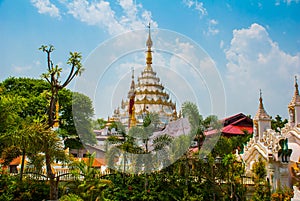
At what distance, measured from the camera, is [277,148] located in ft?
52.2

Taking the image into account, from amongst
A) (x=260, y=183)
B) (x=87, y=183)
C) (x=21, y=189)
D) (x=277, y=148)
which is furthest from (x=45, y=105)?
(x=277, y=148)

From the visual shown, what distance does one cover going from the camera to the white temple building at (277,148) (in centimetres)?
1584

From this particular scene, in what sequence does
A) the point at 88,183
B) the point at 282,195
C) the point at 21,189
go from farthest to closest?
the point at 282,195 < the point at 21,189 < the point at 88,183

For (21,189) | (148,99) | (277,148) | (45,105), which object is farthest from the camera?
(148,99)

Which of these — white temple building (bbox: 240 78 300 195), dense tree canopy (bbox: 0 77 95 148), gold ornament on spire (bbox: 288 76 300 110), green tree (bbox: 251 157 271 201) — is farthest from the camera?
dense tree canopy (bbox: 0 77 95 148)

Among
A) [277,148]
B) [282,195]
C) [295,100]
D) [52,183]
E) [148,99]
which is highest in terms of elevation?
[148,99]

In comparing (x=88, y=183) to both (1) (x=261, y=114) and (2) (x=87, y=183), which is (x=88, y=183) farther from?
(1) (x=261, y=114)

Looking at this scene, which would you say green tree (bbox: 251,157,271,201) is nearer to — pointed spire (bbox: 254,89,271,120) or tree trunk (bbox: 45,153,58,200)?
pointed spire (bbox: 254,89,271,120)

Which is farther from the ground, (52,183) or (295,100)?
(295,100)

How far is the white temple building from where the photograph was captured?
15.8 m

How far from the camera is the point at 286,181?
15844 mm

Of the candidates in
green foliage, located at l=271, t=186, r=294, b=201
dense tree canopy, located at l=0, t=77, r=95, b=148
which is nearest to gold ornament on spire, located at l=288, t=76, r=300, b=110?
green foliage, located at l=271, t=186, r=294, b=201

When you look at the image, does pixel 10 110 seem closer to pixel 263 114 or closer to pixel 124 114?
pixel 263 114

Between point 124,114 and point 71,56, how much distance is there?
20982mm
